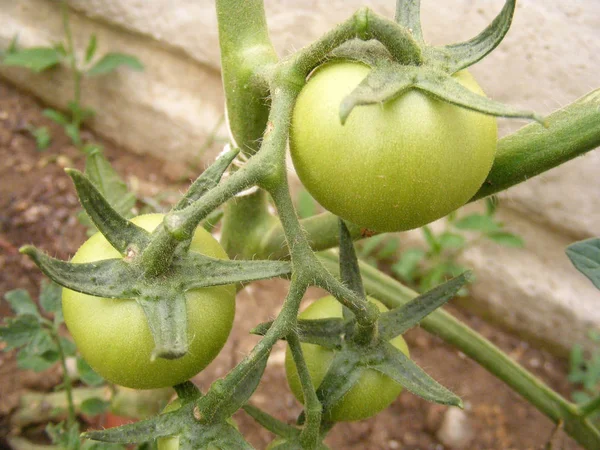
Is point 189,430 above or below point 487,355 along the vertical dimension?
above

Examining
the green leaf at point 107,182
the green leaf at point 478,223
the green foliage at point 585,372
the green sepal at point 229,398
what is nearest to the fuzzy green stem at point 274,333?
the green sepal at point 229,398

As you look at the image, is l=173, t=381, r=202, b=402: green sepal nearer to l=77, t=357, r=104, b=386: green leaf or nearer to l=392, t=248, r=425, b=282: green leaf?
l=77, t=357, r=104, b=386: green leaf

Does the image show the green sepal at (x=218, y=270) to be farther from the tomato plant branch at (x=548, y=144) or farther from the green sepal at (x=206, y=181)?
Answer: the tomato plant branch at (x=548, y=144)

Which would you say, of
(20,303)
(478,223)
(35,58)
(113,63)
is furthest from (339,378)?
(35,58)

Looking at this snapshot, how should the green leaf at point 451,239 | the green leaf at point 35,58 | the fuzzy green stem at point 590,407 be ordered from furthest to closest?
the green leaf at point 35,58
the green leaf at point 451,239
the fuzzy green stem at point 590,407

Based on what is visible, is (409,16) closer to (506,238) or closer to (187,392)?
(187,392)

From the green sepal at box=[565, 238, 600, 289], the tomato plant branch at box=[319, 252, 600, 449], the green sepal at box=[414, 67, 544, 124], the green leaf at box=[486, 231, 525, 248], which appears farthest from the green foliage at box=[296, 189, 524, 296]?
the green sepal at box=[414, 67, 544, 124]

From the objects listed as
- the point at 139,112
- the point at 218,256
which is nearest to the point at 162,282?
the point at 218,256
